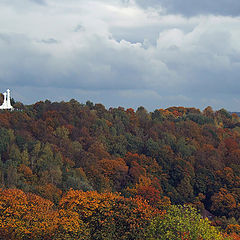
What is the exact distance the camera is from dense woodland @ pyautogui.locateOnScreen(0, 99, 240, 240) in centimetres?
3803

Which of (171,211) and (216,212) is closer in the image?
(171,211)

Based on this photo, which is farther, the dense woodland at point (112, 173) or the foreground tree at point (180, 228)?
the dense woodland at point (112, 173)

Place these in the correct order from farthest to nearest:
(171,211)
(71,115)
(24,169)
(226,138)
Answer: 1. (226,138)
2. (71,115)
3. (24,169)
4. (171,211)

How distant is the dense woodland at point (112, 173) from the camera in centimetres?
3803

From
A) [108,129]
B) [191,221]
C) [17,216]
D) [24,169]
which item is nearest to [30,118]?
[108,129]

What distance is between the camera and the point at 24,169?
270ft

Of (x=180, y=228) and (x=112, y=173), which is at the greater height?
(x=180, y=228)

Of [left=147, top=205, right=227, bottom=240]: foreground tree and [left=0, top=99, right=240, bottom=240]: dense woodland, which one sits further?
[left=0, top=99, right=240, bottom=240]: dense woodland

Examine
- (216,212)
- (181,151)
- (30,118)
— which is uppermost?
(30,118)

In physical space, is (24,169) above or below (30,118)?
below

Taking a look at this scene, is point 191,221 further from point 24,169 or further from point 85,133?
point 85,133

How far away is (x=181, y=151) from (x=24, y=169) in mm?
50174

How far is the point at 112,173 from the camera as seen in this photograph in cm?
9925

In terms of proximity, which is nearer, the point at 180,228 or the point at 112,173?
the point at 180,228
